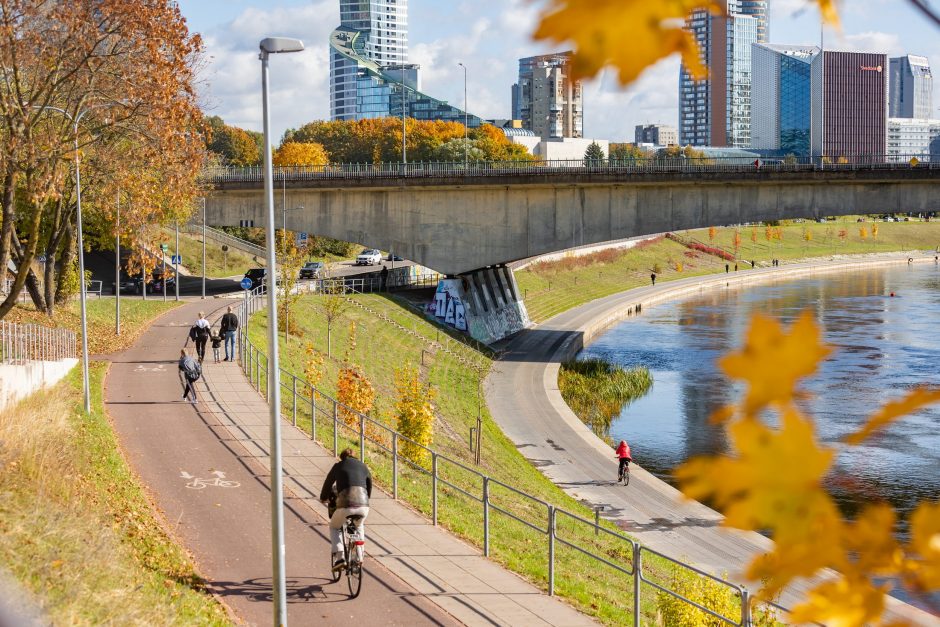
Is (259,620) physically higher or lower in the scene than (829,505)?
lower

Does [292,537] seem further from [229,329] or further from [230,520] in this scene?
[229,329]

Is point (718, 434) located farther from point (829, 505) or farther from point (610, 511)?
point (829, 505)

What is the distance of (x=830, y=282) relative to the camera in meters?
96.2

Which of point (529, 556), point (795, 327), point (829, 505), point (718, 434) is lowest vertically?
point (718, 434)

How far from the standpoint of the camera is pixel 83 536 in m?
11.7

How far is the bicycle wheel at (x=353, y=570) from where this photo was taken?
41.3 feet

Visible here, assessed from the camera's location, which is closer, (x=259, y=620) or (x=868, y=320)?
(x=259, y=620)

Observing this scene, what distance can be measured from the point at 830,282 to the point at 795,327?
9985cm

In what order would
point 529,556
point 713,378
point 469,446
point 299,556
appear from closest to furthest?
1. point 299,556
2. point 529,556
3. point 469,446
4. point 713,378

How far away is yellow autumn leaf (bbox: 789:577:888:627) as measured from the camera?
65.8 inches

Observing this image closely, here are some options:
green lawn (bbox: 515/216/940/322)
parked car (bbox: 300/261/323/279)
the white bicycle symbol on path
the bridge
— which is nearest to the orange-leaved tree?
the white bicycle symbol on path

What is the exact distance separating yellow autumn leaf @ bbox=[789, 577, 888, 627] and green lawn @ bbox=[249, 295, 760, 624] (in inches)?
450

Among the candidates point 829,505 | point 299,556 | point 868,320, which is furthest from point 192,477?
point 868,320

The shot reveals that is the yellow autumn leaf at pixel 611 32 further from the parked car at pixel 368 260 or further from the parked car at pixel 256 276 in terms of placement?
the parked car at pixel 368 260
